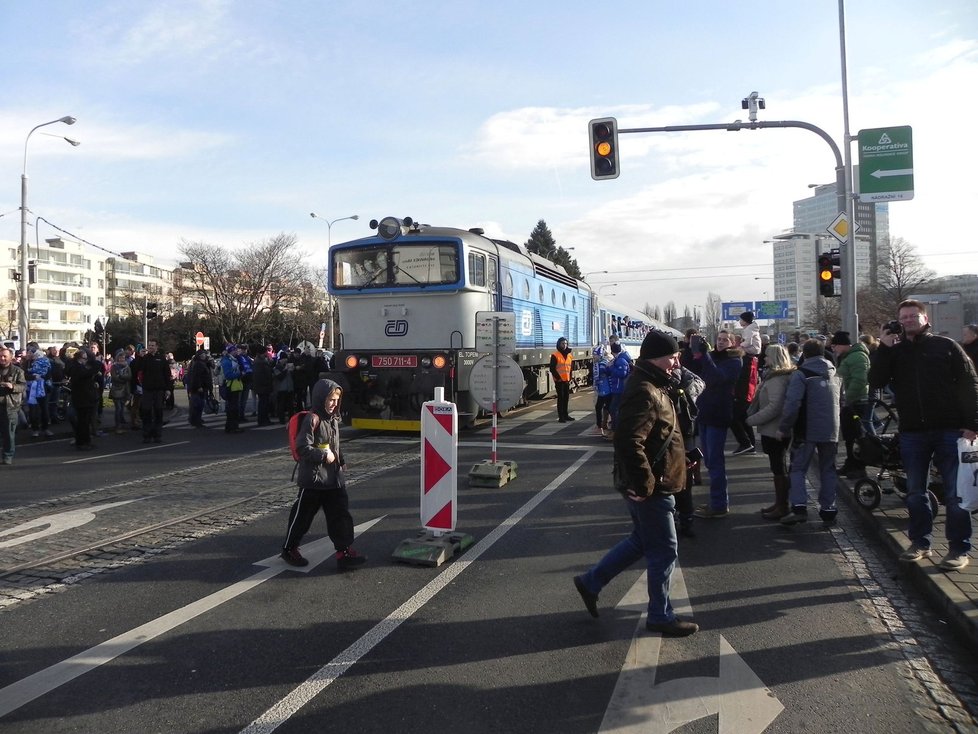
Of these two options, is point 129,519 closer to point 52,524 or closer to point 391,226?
point 52,524

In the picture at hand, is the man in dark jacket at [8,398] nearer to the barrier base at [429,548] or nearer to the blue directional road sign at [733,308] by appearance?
the barrier base at [429,548]

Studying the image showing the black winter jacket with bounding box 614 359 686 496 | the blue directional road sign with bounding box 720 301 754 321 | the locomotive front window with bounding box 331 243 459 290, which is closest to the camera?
the black winter jacket with bounding box 614 359 686 496

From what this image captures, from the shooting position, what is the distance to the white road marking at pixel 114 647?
385 cm

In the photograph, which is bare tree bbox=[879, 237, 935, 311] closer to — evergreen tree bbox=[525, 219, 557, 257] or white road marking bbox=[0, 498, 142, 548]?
evergreen tree bbox=[525, 219, 557, 257]

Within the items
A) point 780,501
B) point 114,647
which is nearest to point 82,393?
point 114,647

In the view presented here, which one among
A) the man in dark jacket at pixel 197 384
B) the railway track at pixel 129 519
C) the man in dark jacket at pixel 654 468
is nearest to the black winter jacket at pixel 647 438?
the man in dark jacket at pixel 654 468

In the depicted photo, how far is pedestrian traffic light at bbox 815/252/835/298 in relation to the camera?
51.9ft

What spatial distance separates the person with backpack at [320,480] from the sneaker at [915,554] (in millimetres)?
4171

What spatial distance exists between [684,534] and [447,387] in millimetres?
7089

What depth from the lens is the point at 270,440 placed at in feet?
46.2

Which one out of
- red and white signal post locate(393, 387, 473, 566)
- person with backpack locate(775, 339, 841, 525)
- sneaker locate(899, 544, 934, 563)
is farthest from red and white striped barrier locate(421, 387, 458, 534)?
sneaker locate(899, 544, 934, 563)

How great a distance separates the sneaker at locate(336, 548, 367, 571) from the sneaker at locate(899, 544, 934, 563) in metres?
4.17

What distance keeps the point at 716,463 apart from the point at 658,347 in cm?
318

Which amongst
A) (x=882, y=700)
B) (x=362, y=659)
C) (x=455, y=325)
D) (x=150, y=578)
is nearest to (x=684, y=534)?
(x=882, y=700)
